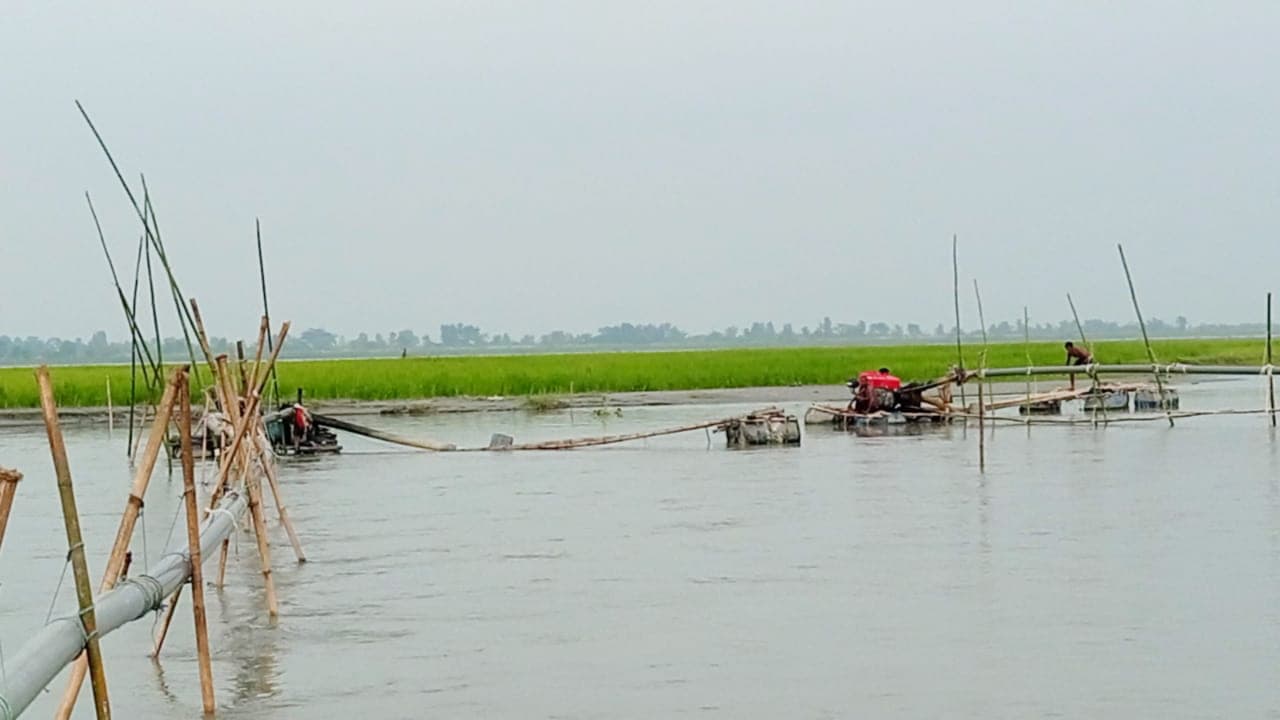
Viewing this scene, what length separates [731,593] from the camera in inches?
378

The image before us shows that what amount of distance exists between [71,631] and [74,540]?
0.38 m

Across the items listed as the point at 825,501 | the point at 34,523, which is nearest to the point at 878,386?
the point at 825,501

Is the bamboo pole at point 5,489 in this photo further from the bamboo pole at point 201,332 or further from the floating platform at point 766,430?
the floating platform at point 766,430

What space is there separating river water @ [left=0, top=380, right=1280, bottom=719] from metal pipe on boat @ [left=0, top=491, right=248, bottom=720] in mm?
802

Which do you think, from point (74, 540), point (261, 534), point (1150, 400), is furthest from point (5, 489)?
point (1150, 400)

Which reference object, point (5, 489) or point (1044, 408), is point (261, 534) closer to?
point (5, 489)

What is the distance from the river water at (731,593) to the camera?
23.3 ft

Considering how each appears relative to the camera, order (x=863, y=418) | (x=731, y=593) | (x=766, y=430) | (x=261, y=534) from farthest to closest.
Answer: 1. (x=863, y=418)
2. (x=766, y=430)
3. (x=731, y=593)
4. (x=261, y=534)

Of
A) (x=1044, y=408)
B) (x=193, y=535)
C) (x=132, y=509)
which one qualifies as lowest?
(x=1044, y=408)

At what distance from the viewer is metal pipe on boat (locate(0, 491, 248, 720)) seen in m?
4.57

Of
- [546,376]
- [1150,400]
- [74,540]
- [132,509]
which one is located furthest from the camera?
[546,376]

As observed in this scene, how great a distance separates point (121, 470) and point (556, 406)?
13.4 m

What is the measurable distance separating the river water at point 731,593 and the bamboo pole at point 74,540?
2.08m

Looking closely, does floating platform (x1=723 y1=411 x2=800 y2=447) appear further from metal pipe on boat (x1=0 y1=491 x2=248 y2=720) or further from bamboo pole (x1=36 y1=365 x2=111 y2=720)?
bamboo pole (x1=36 y1=365 x2=111 y2=720)
